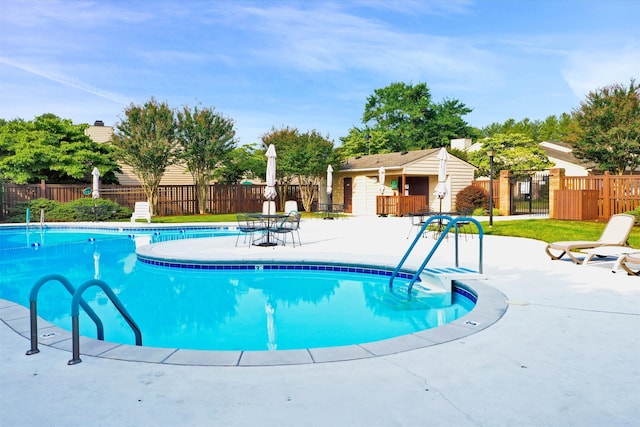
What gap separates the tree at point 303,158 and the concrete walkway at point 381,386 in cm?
2170

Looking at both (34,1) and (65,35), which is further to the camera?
(65,35)

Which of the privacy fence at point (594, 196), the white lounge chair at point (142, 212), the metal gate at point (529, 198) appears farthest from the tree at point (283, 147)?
the privacy fence at point (594, 196)

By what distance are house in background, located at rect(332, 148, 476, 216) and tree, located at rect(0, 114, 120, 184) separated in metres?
14.4

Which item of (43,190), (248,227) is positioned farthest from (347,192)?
(248,227)

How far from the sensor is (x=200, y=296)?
7.48 m

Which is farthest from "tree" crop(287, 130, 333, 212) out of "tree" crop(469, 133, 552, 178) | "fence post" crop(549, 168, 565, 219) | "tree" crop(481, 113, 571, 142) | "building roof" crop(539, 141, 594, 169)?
"tree" crop(481, 113, 571, 142)

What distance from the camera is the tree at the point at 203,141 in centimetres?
2527

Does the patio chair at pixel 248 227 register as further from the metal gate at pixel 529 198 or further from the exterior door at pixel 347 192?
the metal gate at pixel 529 198

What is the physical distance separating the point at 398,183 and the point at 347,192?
11.0ft

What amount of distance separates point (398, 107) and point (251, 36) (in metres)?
27.2

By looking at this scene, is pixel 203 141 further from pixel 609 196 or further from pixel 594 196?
pixel 609 196

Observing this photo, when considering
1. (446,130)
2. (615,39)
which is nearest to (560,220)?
(615,39)

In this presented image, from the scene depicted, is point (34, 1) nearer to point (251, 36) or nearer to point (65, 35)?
point (65, 35)

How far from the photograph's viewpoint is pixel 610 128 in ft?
84.2
